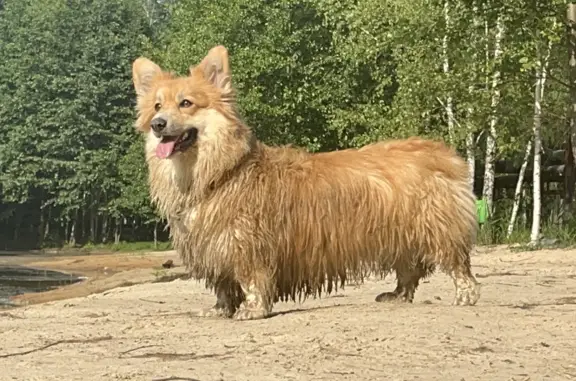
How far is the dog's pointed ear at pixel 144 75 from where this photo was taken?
27.5ft

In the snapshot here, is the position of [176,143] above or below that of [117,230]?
above

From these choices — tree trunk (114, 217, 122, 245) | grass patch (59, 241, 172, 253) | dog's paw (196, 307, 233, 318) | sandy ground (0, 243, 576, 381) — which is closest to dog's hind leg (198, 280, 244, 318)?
dog's paw (196, 307, 233, 318)

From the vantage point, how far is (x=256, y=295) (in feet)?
25.5

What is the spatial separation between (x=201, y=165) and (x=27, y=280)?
19803 mm

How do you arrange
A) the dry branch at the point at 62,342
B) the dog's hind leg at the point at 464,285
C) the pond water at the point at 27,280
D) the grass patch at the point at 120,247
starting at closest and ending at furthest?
the dry branch at the point at 62,342, the dog's hind leg at the point at 464,285, the pond water at the point at 27,280, the grass patch at the point at 120,247

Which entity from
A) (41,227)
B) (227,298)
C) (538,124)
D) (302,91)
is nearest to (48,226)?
(41,227)

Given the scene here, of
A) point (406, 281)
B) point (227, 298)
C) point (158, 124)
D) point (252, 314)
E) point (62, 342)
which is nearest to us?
point (62, 342)

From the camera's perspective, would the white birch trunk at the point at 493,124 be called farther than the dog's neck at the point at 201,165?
Yes

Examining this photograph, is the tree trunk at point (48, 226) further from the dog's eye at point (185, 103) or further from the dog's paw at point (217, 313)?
the dog's eye at point (185, 103)

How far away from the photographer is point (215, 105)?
7.88 meters

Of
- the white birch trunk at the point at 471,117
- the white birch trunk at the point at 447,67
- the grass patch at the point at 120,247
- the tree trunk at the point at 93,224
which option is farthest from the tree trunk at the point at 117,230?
the white birch trunk at the point at 471,117

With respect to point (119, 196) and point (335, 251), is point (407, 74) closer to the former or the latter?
point (335, 251)

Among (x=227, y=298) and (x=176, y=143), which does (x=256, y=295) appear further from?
(x=176, y=143)

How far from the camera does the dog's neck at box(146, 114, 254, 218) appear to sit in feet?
25.6
